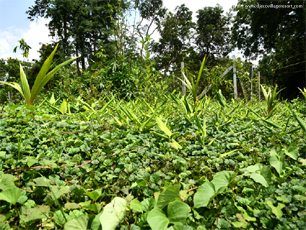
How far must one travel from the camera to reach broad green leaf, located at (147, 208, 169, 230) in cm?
65

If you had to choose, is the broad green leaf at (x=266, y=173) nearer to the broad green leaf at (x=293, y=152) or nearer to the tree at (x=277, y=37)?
the broad green leaf at (x=293, y=152)

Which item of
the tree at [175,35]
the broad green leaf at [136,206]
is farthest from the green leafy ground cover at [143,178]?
the tree at [175,35]

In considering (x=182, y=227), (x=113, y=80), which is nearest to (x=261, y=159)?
(x=182, y=227)

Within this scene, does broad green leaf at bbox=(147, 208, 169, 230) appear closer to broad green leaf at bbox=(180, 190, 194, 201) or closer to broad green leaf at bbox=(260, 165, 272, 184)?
broad green leaf at bbox=(180, 190, 194, 201)

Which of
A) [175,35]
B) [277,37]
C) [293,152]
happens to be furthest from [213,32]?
[293,152]

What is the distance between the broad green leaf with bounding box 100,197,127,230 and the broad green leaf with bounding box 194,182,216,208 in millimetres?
300

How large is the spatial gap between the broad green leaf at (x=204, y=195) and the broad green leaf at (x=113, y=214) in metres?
0.30

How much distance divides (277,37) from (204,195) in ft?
39.4

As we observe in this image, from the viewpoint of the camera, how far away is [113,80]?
12.0ft

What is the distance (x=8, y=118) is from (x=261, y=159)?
1668 mm

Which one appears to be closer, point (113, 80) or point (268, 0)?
point (113, 80)

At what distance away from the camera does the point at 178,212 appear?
70 centimetres

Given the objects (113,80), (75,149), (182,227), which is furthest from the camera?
(113,80)

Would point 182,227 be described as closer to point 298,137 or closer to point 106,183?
point 106,183
